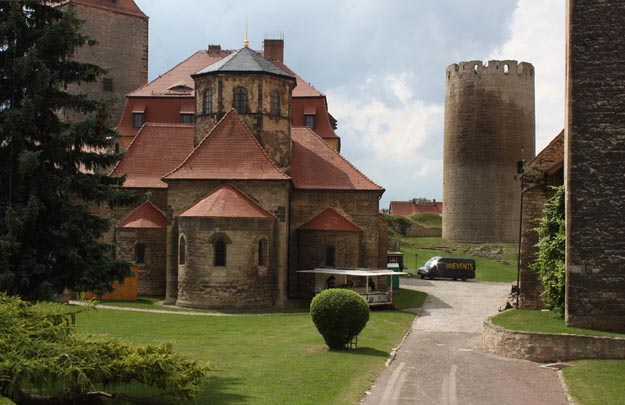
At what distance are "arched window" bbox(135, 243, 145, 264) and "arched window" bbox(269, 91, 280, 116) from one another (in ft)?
29.9

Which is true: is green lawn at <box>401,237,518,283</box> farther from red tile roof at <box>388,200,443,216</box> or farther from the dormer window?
red tile roof at <box>388,200,443,216</box>

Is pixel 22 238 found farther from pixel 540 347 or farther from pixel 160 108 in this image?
pixel 160 108

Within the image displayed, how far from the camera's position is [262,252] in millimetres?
36188

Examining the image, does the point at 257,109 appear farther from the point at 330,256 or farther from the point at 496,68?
the point at 496,68

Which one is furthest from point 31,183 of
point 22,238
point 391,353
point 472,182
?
point 472,182

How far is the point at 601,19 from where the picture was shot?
23.9 meters

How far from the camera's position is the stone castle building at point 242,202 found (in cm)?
3528

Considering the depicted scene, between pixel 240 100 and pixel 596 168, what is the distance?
20823 millimetres

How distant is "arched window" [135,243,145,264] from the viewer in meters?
39.3

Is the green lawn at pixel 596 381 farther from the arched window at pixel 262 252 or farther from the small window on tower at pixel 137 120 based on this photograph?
the small window on tower at pixel 137 120

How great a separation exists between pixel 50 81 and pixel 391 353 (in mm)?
11501

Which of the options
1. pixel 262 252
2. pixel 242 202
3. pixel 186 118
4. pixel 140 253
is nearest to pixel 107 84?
pixel 186 118

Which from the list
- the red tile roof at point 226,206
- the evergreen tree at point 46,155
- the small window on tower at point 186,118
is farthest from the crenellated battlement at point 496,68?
the evergreen tree at point 46,155

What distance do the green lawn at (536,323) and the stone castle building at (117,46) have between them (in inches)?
1450
